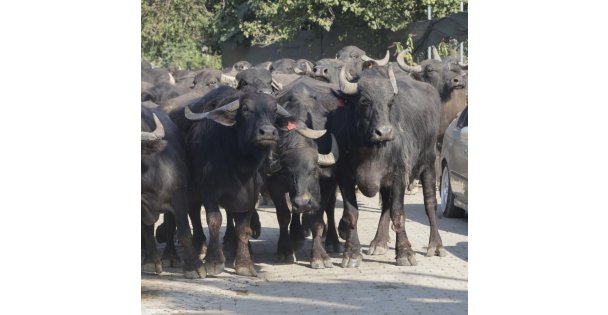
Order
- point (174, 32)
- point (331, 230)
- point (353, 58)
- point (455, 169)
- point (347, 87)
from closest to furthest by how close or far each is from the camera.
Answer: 1. point (347, 87)
2. point (331, 230)
3. point (455, 169)
4. point (353, 58)
5. point (174, 32)

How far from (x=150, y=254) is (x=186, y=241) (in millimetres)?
500

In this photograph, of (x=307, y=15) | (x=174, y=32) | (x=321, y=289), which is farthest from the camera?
(x=307, y=15)

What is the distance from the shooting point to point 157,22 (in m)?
30.3

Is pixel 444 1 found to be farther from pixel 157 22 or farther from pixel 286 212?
pixel 286 212

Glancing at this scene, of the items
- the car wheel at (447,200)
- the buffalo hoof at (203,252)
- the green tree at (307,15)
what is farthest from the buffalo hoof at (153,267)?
the green tree at (307,15)

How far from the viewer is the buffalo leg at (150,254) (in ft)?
40.2

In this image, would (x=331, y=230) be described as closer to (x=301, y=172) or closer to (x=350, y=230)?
(x=350, y=230)

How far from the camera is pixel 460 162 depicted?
1546 cm

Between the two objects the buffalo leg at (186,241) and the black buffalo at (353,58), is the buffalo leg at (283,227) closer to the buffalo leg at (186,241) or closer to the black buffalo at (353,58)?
the buffalo leg at (186,241)

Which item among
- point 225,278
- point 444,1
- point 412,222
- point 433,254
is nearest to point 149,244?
point 225,278

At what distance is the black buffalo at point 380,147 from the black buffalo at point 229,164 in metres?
0.87

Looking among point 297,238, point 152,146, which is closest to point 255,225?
point 297,238

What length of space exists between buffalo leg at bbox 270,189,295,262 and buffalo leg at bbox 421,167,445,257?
Answer: 1.60 m

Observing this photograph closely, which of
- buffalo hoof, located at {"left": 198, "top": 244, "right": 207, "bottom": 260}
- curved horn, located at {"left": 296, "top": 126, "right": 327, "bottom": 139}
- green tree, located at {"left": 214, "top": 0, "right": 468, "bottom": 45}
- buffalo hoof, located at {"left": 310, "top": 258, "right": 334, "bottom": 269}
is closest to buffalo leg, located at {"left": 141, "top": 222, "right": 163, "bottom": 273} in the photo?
buffalo hoof, located at {"left": 198, "top": 244, "right": 207, "bottom": 260}
